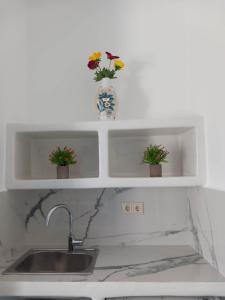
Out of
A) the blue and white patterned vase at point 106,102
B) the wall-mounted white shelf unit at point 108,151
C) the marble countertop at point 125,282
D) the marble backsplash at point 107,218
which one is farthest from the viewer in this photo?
the marble backsplash at point 107,218

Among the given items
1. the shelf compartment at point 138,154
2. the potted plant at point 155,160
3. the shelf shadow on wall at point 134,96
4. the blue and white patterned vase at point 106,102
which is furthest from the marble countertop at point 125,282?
the shelf shadow on wall at point 134,96

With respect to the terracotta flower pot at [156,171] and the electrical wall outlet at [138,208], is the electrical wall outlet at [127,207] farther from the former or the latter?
the terracotta flower pot at [156,171]

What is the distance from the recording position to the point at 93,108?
203 centimetres

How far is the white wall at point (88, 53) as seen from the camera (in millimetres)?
1974

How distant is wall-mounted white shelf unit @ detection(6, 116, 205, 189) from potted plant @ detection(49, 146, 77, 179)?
7 centimetres

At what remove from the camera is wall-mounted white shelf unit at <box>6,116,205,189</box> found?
1.69 meters

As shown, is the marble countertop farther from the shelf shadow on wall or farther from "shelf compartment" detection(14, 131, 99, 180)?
the shelf shadow on wall

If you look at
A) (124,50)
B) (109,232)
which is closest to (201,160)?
(109,232)

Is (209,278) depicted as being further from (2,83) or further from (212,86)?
(2,83)

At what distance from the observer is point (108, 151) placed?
5.59 feet

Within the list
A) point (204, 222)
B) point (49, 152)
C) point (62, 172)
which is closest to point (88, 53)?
point (49, 152)

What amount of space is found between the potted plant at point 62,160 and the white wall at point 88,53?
275 millimetres

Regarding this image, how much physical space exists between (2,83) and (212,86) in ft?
3.95

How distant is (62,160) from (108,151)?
316 millimetres
